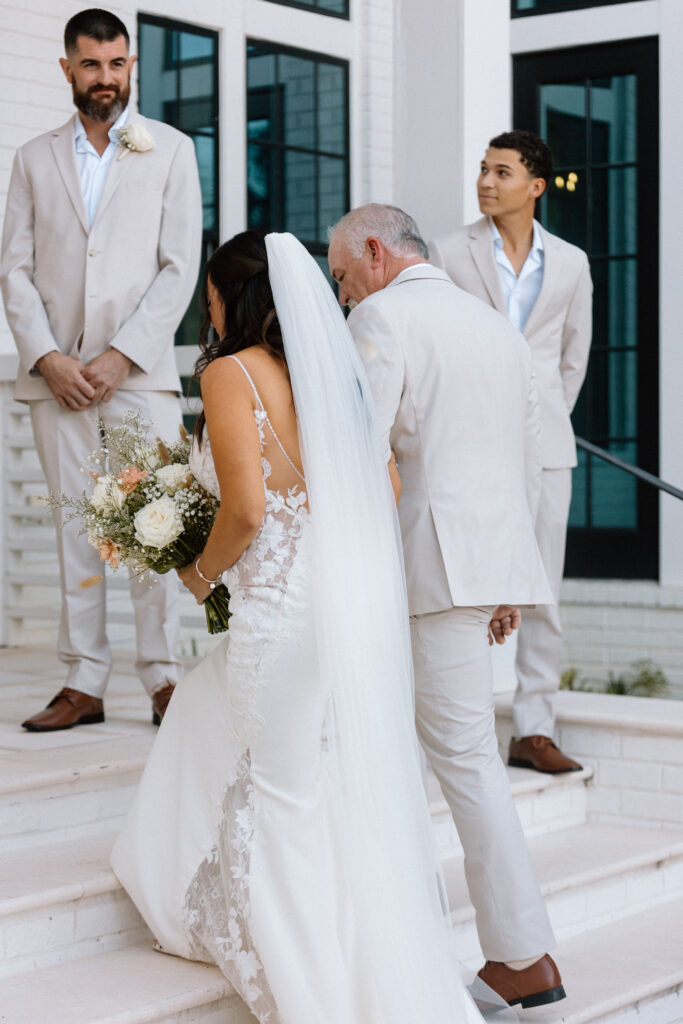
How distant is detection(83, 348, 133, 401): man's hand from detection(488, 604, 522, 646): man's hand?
136 centimetres

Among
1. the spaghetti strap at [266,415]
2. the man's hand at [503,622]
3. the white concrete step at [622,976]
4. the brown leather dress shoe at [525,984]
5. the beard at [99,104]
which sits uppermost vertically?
the beard at [99,104]

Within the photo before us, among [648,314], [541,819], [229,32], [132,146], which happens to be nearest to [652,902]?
[541,819]

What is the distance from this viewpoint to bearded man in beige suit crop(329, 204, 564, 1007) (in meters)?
2.90

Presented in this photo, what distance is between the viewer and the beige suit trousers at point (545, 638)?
4.23 m

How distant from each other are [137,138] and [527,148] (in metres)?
1.10

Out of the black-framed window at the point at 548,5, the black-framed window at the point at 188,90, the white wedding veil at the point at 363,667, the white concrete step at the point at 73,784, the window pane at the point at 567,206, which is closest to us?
the white wedding veil at the point at 363,667

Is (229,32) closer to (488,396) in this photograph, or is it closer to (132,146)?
(132,146)

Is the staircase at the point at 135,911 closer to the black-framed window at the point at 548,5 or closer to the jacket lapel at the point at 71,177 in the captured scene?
the jacket lapel at the point at 71,177

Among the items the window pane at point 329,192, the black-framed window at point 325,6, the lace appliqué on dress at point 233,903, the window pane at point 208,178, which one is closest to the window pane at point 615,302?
the window pane at point 329,192

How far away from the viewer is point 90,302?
4.03 metres

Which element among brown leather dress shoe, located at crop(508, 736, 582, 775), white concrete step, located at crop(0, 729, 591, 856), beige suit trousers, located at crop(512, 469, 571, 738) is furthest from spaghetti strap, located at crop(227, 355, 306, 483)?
brown leather dress shoe, located at crop(508, 736, 582, 775)

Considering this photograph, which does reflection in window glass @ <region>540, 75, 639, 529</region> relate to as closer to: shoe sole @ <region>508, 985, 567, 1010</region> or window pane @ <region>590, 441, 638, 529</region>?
window pane @ <region>590, 441, 638, 529</region>

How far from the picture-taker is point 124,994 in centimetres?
277

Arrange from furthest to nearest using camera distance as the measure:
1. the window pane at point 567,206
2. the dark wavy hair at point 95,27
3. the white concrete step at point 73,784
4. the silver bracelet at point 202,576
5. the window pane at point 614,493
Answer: the window pane at point 567,206, the window pane at point 614,493, the dark wavy hair at point 95,27, the white concrete step at point 73,784, the silver bracelet at point 202,576
